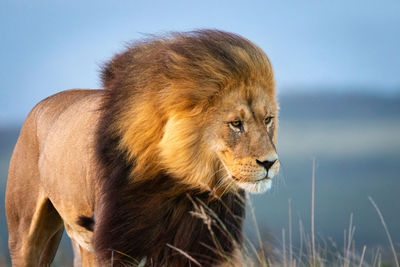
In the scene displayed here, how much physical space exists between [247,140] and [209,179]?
14.2 inches

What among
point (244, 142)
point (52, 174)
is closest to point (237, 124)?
point (244, 142)

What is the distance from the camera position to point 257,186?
12.3ft

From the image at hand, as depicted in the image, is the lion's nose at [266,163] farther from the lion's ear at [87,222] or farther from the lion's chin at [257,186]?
the lion's ear at [87,222]

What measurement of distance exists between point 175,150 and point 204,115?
0.94 ft

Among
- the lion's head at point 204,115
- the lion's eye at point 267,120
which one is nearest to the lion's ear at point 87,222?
the lion's head at point 204,115

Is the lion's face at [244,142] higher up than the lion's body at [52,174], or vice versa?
the lion's face at [244,142]

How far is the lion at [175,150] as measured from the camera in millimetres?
3787

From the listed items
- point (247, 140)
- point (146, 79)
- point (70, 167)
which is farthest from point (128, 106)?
point (70, 167)

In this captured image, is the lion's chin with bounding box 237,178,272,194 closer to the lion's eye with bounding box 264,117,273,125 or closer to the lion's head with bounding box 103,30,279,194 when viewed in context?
the lion's head with bounding box 103,30,279,194

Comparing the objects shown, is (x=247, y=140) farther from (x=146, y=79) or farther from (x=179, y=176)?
(x=146, y=79)

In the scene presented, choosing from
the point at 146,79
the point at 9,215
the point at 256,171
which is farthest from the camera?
the point at 9,215

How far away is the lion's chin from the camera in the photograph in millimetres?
3729

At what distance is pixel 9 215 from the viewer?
5742mm

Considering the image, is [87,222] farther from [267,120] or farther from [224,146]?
[267,120]
